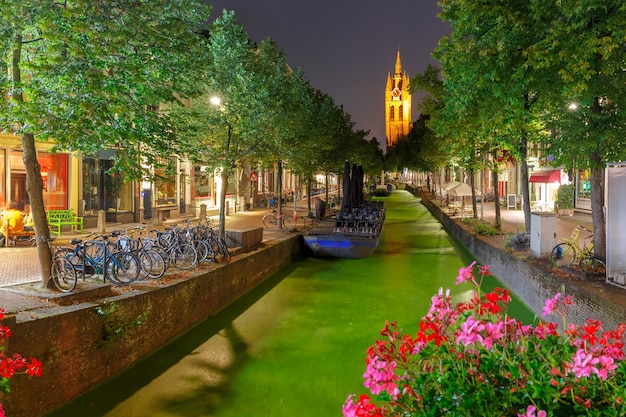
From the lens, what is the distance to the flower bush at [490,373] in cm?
255

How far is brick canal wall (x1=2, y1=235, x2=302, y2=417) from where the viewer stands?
250 inches

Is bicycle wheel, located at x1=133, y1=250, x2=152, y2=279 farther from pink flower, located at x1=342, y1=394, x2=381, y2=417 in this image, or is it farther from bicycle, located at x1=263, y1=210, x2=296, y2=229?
bicycle, located at x1=263, y1=210, x2=296, y2=229

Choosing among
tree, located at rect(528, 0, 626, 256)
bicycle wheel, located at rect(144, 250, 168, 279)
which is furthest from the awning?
bicycle wheel, located at rect(144, 250, 168, 279)

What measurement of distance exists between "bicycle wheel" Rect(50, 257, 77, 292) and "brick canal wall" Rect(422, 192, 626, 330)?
8566 mm

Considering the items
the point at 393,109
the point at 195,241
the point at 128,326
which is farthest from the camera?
the point at 393,109

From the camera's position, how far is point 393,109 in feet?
629

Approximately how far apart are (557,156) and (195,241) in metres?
8.89

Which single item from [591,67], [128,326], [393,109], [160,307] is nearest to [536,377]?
[128,326]

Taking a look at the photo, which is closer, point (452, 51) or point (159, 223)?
point (452, 51)

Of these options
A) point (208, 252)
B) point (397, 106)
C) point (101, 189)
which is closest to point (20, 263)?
point (208, 252)

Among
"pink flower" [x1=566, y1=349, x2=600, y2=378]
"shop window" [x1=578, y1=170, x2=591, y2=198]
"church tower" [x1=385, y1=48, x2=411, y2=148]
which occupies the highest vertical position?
"church tower" [x1=385, y1=48, x2=411, y2=148]

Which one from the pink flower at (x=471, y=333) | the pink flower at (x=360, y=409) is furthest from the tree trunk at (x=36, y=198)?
the pink flower at (x=471, y=333)

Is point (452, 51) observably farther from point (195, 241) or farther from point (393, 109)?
point (393, 109)

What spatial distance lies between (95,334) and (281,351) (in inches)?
151
